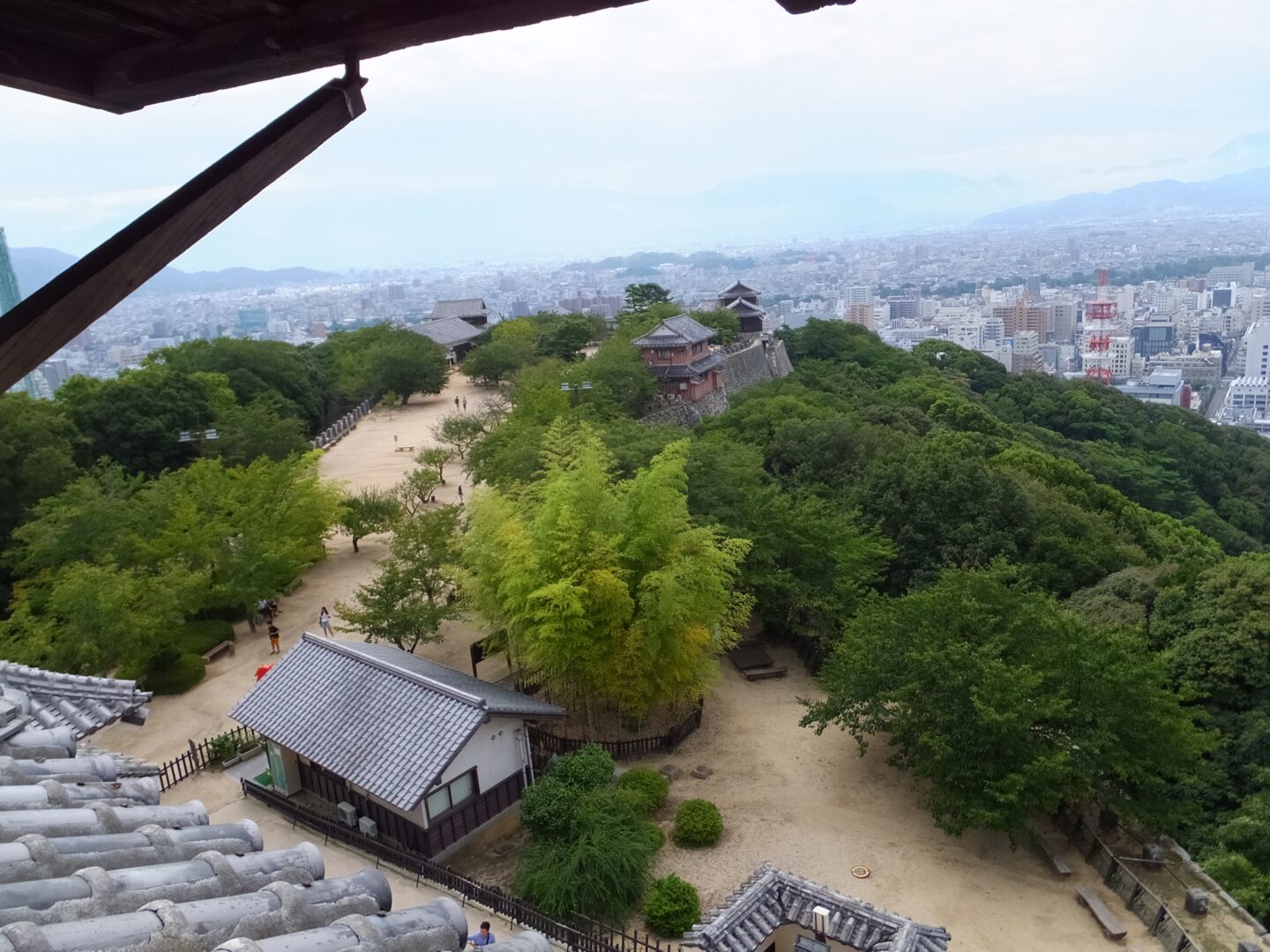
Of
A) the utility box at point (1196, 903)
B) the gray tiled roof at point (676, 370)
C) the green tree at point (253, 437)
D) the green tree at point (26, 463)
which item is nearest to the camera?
the utility box at point (1196, 903)

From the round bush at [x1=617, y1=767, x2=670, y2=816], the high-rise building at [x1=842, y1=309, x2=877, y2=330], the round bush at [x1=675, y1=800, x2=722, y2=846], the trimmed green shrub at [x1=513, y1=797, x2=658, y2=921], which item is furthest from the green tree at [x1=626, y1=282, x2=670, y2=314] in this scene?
the high-rise building at [x1=842, y1=309, x2=877, y2=330]

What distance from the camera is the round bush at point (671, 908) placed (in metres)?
10.3

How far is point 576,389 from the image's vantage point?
97.1 feet

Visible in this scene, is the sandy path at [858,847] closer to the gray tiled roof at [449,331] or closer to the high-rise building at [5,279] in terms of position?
the high-rise building at [5,279]

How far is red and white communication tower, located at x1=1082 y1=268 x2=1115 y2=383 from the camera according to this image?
107 meters

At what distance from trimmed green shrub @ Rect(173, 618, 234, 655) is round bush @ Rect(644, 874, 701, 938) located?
1204 cm

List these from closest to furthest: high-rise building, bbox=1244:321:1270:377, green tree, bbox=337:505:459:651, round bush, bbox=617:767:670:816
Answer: round bush, bbox=617:767:670:816 → green tree, bbox=337:505:459:651 → high-rise building, bbox=1244:321:1270:377

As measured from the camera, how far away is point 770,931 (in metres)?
9.27

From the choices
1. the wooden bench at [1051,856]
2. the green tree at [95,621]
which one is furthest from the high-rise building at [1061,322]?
the green tree at [95,621]

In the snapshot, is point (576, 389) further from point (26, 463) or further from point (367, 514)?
point (26, 463)

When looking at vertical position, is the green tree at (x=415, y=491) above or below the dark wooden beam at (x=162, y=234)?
below

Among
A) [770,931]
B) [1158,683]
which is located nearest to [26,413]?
[770,931]

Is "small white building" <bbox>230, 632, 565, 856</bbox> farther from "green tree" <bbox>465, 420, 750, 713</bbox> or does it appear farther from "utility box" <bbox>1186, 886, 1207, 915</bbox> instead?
"utility box" <bbox>1186, 886, 1207, 915</bbox>

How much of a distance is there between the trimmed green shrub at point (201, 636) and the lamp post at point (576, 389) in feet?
44.0
